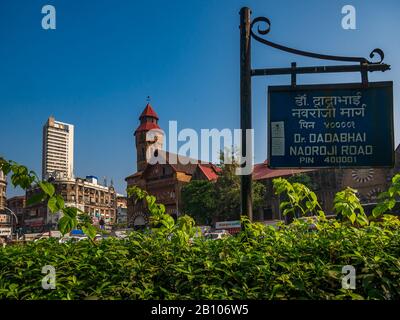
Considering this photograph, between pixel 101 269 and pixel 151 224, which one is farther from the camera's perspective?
pixel 151 224

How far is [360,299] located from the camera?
2.73 metres

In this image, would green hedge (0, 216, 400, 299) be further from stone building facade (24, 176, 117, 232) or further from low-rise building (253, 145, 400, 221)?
stone building facade (24, 176, 117, 232)

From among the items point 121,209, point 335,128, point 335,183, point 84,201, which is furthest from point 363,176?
point 121,209

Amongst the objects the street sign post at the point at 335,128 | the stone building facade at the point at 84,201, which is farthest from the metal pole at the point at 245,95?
the stone building facade at the point at 84,201

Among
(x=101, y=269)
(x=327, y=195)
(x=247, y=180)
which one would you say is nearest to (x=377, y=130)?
(x=247, y=180)

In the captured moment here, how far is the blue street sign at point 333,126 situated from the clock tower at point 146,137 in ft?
286

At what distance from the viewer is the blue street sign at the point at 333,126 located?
431cm

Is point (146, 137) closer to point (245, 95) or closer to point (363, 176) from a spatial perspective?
point (363, 176)

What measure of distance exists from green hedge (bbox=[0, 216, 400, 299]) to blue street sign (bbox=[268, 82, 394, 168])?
2.52ft

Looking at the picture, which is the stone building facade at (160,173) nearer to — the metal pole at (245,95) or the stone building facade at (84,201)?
the stone building facade at (84,201)

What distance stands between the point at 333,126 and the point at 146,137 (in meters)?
88.5

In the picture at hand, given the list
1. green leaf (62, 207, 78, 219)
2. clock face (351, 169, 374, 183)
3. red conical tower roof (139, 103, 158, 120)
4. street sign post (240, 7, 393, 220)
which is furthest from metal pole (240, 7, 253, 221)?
red conical tower roof (139, 103, 158, 120)

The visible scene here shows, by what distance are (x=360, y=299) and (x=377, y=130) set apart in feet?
6.96
